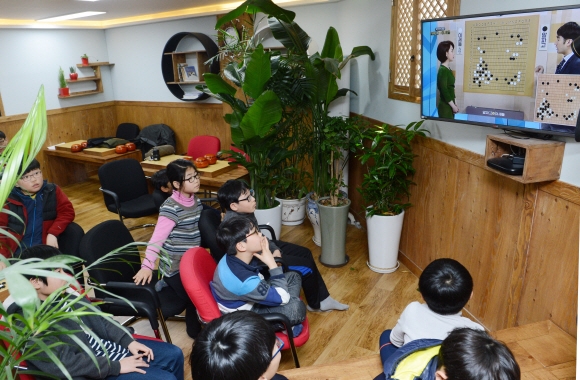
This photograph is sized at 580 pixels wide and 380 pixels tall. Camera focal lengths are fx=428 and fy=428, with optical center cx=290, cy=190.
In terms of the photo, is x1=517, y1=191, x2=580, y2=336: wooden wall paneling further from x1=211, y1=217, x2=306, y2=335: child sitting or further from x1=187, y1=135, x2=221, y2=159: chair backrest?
x1=187, y1=135, x2=221, y2=159: chair backrest

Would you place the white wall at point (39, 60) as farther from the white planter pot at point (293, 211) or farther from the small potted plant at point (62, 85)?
the white planter pot at point (293, 211)

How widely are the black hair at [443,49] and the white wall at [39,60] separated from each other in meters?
4.56

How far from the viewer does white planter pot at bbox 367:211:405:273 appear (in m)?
3.17

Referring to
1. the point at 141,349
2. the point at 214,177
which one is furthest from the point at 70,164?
the point at 141,349

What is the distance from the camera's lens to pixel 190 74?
5.61m

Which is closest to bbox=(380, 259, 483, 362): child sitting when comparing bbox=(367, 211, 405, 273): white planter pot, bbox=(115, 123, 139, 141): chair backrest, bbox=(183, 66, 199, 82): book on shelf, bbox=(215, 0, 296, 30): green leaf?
bbox=(367, 211, 405, 273): white planter pot

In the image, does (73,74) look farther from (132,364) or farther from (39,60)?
(132,364)

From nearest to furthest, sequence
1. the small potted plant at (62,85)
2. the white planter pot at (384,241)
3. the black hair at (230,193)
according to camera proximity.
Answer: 1. the black hair at (230,193)
2. the white planter pot at (384,241)
3. the small potted plant at (62,85)

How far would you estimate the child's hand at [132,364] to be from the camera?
1700 mm

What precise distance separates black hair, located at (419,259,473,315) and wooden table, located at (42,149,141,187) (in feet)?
14.5

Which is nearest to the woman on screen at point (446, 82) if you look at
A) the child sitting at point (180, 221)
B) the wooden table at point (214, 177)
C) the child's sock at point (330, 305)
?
the child's sock at point (330, 305)

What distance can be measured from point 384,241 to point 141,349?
1.98m

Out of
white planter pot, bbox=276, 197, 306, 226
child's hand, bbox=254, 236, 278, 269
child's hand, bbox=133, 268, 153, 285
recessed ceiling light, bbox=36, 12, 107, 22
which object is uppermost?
recessed ceiling light, bbox=36, 12, 107, 22

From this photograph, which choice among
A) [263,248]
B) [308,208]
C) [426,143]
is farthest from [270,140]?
[263,248]
